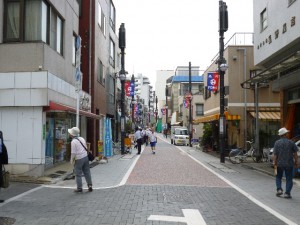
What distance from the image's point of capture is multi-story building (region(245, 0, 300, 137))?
57.2 ft

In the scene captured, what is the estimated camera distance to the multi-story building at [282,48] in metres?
17.4

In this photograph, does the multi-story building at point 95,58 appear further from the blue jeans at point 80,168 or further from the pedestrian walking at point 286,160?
the pedestrian walking at point 286,160

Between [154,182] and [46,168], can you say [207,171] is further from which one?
[46,168]

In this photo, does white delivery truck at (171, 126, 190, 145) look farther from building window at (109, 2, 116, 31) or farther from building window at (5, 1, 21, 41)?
building window at (5, 1, 21, 41)

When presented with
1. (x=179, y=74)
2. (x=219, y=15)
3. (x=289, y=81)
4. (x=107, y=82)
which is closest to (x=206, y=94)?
(x=107, y=82)

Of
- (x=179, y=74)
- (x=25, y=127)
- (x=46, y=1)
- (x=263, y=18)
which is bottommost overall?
(x=25, y=127)

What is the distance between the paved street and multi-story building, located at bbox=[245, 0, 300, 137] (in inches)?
241

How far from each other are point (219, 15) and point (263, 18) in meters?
2.40

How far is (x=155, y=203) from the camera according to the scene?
31.7 ft

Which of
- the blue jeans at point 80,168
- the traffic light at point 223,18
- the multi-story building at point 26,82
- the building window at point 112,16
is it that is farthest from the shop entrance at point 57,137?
the building window at point 112,16

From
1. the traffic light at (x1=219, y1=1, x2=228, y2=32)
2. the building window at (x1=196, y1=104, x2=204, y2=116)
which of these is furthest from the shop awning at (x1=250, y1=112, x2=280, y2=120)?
the building window at (x1=196, y1=104, x2=204, y2=116)

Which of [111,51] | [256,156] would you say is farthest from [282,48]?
[111,51]

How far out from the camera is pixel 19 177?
13570 mm

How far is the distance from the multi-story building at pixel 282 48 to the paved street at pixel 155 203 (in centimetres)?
612
